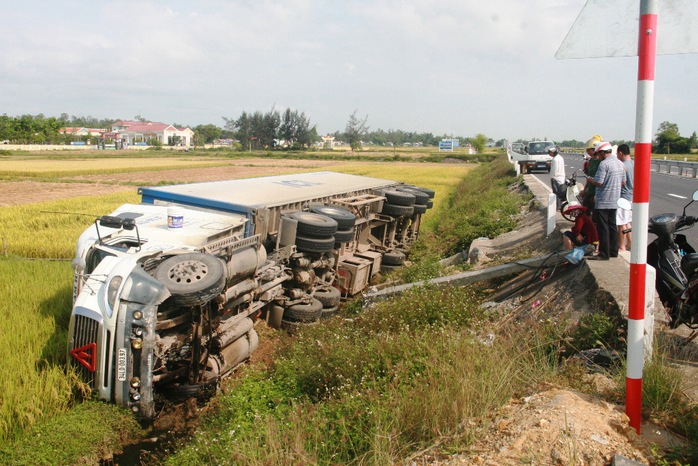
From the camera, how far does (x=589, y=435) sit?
3.34 meters

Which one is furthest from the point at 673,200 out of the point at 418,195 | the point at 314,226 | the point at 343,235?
the point at 314,226

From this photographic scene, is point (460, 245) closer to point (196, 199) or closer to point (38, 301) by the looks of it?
point (196, 199)

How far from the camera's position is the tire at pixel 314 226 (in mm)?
8641

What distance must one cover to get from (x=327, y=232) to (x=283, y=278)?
1.04 meters

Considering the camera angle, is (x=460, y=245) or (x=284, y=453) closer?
(x=284, y=453)

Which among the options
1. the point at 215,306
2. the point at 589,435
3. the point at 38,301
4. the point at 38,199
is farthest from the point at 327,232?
the point at 38,199

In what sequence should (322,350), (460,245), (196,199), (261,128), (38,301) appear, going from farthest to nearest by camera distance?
(261,128) → (460,245) → (196,199) → (38,301) → (322,350)

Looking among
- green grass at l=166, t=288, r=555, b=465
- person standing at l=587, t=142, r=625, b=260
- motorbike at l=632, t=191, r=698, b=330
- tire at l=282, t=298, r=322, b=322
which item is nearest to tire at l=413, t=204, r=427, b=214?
tire at l=282, t=298, r=322, b=322

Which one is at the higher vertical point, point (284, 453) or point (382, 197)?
point (382, 197)

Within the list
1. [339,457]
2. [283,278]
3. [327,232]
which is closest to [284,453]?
[339,457]

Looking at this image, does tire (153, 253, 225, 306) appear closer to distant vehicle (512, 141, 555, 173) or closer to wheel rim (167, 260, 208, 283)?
wheel rim (167, 260, 208, 283)

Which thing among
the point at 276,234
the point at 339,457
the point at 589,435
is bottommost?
the point at 339,457

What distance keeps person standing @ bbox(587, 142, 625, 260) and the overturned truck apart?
380cm

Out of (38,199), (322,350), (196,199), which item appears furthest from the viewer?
(38,199)
